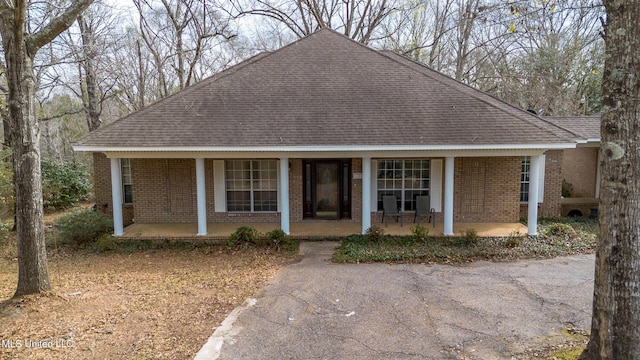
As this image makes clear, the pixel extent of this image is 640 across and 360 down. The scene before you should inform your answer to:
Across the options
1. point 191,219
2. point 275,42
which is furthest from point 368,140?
point 275,42

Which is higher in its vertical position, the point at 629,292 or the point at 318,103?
the point at 318,103

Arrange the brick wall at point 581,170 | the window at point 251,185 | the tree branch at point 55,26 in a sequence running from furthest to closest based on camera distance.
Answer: the brick wall at point 581,170 < the window at point 251,185 < the tree branch at point 55,26

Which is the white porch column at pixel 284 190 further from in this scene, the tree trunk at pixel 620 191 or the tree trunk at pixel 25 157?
the tree trunk at pixel 620 191

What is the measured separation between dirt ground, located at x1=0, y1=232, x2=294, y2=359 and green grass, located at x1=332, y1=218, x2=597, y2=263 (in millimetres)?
1848

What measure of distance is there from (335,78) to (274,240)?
18.4 feet

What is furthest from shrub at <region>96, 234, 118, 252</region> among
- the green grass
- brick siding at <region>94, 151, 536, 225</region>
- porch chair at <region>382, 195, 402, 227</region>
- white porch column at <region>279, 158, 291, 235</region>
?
porch chair at <region>382, 195, 402, 227</region>

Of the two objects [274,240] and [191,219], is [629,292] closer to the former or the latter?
[274,240]

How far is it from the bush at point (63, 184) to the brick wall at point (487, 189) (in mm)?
16301

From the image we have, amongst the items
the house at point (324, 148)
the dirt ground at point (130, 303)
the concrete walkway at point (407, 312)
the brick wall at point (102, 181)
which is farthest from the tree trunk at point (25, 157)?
the brick wall at point (102, 181)

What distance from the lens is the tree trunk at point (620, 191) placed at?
10.3ft

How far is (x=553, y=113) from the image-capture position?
2102 cm

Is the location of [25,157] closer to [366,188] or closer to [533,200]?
[366,188]

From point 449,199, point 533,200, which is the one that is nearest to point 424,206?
point 449,199

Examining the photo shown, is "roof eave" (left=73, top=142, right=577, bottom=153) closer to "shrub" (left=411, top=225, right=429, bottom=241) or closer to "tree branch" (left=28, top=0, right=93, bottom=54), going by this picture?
"shrub" (left=411, top=225, right=429, bottom=241)
